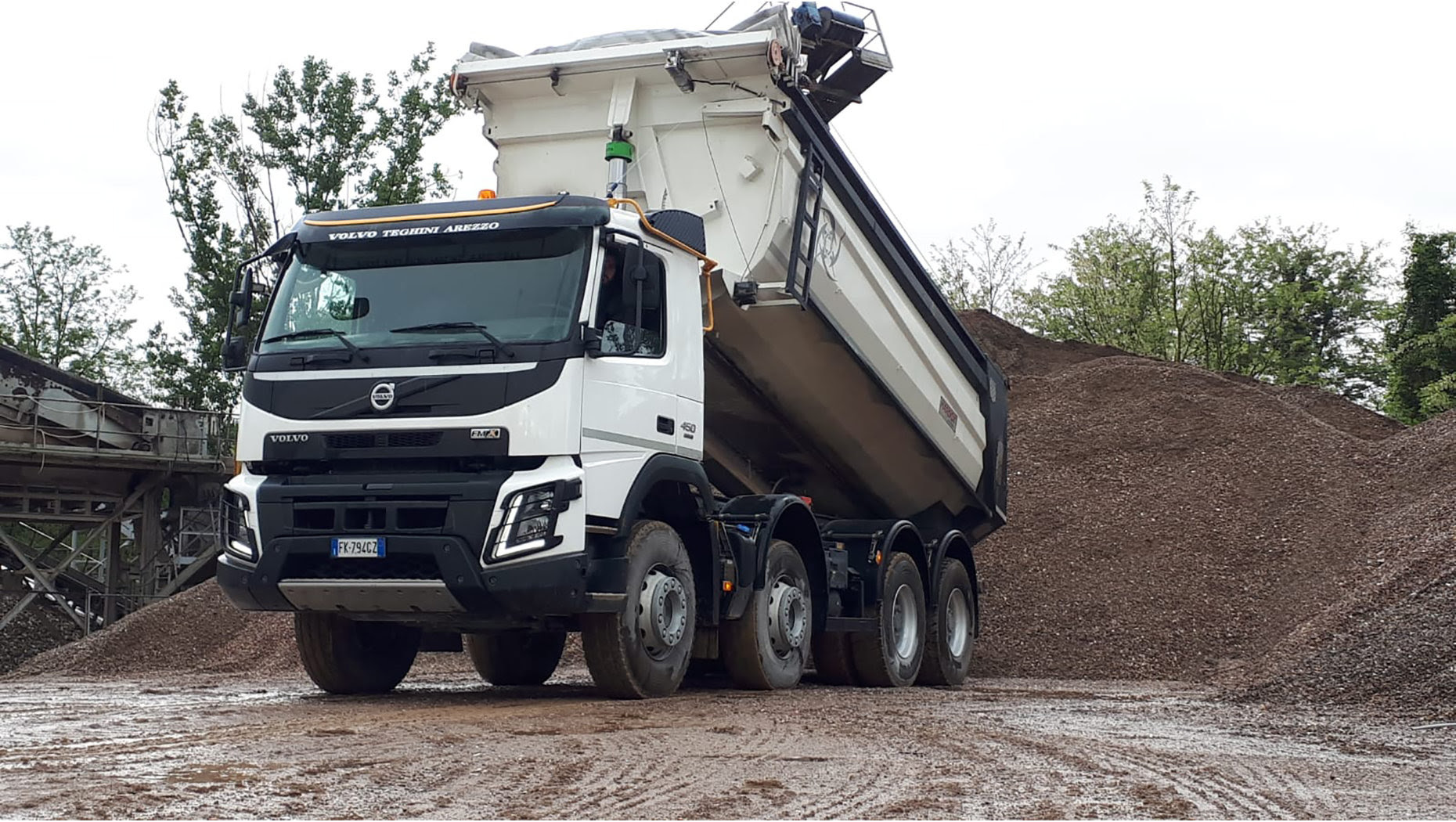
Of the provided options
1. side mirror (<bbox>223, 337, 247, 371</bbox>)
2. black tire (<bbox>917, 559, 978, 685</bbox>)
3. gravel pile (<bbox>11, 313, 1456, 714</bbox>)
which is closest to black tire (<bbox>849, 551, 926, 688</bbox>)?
black tire (<bbox>917, 559, 978, 685</bbox>)

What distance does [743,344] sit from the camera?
413 inches

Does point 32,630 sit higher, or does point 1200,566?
point 1200,566

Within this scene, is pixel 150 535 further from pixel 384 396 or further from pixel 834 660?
pixel 384 396

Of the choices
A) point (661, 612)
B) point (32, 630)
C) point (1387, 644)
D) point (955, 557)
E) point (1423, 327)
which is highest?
point (1423, 327)

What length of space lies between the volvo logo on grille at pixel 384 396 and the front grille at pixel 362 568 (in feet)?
2.71

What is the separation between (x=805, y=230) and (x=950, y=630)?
464 cm

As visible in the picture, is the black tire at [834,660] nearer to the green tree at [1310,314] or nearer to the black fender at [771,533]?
the black fender at [771,533]

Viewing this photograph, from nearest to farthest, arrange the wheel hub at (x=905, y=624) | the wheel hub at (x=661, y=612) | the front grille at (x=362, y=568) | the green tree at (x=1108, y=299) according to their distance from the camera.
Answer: the front grille at (x=362, y=568) < the wheel hub at (x=661, y=612) < the wheel hub at (x=905, y=624) < the green tree at (x=1108, y=299)

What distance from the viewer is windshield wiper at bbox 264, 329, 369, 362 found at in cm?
860

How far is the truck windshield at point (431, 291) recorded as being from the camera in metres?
8.59

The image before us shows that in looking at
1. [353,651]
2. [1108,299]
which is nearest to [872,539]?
[353,651]

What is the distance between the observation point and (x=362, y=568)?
27.9 ft

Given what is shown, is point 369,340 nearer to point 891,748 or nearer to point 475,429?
point 475,429

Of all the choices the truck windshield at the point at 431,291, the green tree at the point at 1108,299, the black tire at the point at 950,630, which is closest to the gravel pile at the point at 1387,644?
the black tire at the point at 950,630
